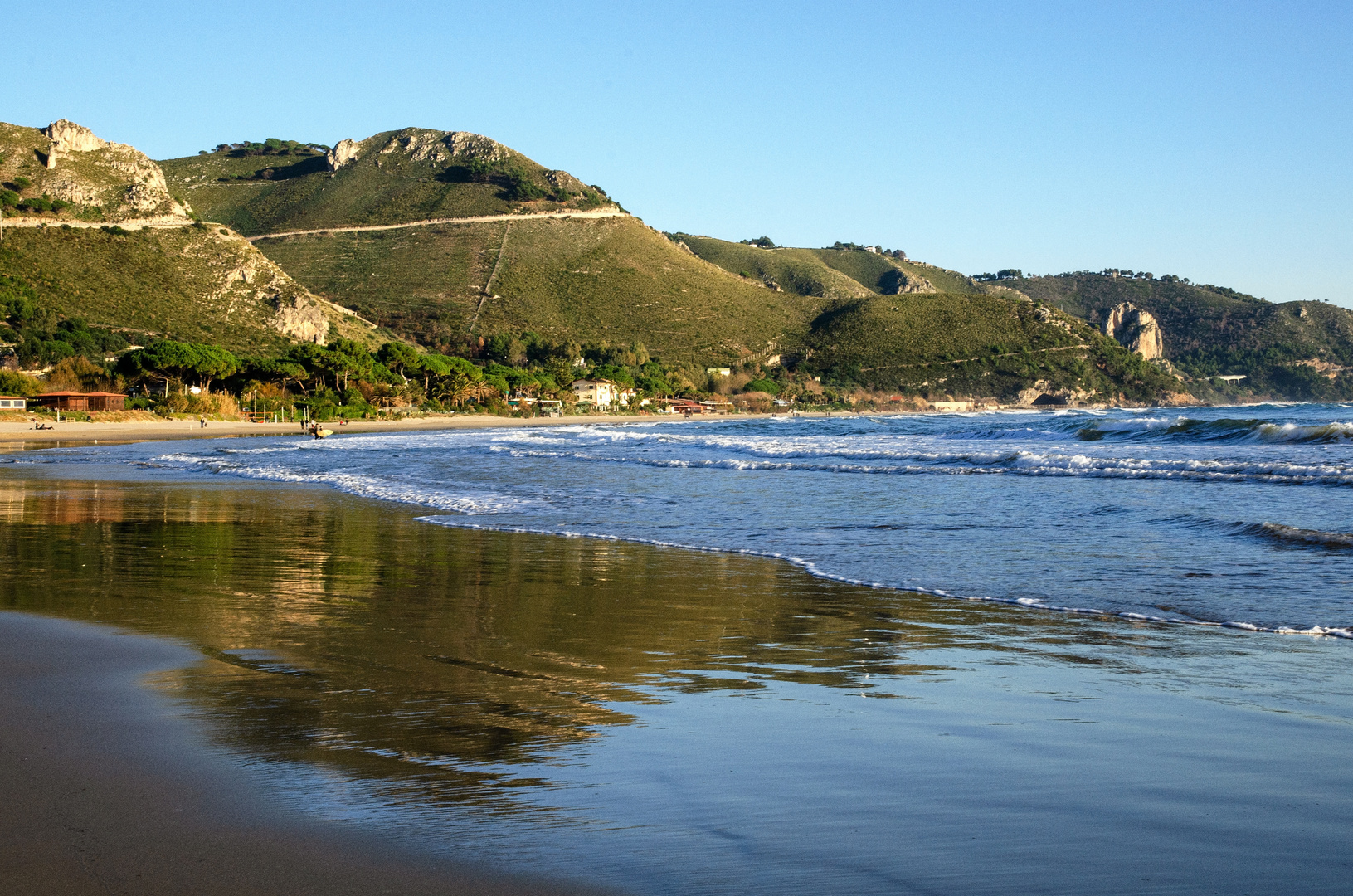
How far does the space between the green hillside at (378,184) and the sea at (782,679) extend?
144003 millimetres

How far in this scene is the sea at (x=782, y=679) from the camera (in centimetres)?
371

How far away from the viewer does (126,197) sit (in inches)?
4158

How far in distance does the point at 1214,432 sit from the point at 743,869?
4084 centimetres

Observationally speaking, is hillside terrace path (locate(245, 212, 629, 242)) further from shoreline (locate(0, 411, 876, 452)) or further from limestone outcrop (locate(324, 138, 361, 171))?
shoreline (locate(0, 411, 876, 452))

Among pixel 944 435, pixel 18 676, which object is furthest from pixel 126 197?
pixel 18 676

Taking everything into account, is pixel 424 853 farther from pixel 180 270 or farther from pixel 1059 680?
pixel 180 270

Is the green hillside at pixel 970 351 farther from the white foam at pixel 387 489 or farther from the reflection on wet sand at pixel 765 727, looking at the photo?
the reflection on wet sand at pixel 765 727

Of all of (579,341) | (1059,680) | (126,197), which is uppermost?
(126,197)

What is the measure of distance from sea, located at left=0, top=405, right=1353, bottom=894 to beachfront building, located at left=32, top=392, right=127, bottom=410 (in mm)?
58340

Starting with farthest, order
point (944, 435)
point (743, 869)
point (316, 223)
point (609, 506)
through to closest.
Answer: point (316, 223) < point (944, 435) < point (609, 506) < point (743, 869)

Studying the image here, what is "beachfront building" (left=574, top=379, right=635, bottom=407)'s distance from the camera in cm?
12456

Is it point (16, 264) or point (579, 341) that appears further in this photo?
point (579, 341)

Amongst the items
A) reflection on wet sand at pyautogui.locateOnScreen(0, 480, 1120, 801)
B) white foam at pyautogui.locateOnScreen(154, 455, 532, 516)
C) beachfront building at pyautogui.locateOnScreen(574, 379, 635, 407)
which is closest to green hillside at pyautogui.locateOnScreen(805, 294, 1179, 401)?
beachfront building at pyautogui.locateOnScreen(574, 379, 635, 407)

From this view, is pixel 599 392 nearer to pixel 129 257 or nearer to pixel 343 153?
pixel 129 257
